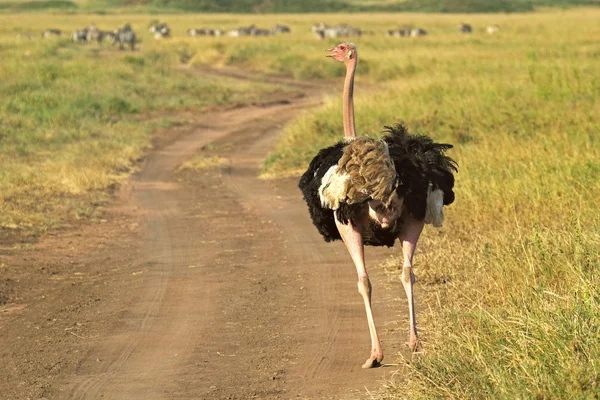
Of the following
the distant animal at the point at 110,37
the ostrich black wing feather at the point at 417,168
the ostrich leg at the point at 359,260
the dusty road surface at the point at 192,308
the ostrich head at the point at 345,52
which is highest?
the ostrich head at the point at 345,52

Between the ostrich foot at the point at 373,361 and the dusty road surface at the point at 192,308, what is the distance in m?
0.04

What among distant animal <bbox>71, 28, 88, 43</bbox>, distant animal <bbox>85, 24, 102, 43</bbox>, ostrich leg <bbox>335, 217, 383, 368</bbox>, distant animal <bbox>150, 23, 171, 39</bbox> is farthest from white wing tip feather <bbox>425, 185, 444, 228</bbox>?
distant animal <bbox>150, 23, 171, 39</bbox>

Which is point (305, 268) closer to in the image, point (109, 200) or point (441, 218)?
point (441, 218)

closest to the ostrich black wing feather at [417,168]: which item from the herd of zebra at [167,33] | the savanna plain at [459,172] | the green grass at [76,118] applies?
the savanna plain at [459,172]

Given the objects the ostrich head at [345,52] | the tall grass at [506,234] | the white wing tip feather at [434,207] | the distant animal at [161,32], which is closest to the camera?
the tall grass at [506,234]

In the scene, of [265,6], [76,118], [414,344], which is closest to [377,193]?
[414,344]

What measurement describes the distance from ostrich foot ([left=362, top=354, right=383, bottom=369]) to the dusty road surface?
0.14 feet

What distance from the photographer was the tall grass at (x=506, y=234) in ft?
16.1

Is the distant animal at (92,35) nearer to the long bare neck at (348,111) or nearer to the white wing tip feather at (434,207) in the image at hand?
the long bare neck at (348,111)

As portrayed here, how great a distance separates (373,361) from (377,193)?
100cm

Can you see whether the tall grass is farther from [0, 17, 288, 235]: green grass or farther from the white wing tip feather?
[0, 17, 288, 235]: green grass

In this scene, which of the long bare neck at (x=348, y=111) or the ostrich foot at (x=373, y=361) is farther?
the long bare neck at (x=348, y=111)

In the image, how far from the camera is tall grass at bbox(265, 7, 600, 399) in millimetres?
4898

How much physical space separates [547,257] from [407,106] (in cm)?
1104
